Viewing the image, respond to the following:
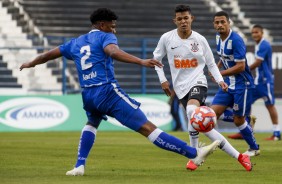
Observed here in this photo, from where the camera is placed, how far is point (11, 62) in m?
25.8

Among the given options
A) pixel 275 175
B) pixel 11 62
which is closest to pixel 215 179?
pixel 275 175

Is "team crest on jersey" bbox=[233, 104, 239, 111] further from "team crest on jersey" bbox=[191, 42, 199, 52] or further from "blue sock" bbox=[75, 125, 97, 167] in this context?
"blue sock" bbox=[75, 125, 97, 167]

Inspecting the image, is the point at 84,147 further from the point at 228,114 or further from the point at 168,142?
the point at 228,114

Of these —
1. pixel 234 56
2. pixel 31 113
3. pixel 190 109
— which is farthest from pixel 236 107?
→ pixel 31 113

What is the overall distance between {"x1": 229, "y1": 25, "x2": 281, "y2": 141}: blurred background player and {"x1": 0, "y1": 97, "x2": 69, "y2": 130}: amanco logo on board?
5.62 m

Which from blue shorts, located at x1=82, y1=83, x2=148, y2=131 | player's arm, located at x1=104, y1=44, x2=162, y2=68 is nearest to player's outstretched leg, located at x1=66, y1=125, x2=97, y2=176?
blue shorts, located at x1=82, y1=83, x2=148, y2=131

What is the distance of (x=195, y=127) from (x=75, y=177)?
1925 mm

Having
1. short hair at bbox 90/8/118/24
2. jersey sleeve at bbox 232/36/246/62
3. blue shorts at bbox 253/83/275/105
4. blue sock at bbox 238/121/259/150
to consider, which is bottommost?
blue shorts at bbox 253/83/275/105

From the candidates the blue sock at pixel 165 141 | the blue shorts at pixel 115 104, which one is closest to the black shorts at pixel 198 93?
the blue sock at pixel 165 141

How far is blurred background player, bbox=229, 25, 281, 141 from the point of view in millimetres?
19750

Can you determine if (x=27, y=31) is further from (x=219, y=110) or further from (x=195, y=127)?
(x=195, y=127)

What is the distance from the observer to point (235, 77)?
14.6 m

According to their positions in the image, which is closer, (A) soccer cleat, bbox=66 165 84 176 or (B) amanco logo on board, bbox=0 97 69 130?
(A) soccer cleat, bbox=66 165 84 176

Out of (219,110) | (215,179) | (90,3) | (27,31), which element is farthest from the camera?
(90,3)
